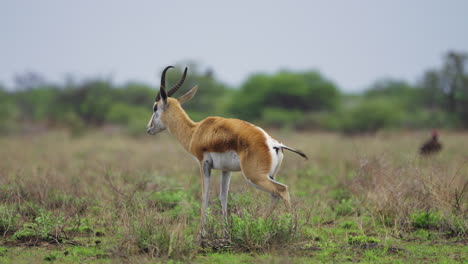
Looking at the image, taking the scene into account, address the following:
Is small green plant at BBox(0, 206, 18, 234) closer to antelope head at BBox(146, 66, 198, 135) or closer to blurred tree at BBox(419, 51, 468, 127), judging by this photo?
antelope head at BBox(146, 66, 198, 135)

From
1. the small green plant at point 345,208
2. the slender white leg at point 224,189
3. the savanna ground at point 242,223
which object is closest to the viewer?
the savanna ground at point 242,223

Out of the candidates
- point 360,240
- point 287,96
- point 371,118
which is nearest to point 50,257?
point 360,240

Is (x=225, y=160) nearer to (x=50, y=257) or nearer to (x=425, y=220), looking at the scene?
(x=50, y=257)

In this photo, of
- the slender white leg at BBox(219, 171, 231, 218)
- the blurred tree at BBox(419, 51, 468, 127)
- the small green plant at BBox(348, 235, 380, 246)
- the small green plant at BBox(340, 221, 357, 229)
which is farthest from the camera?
the blurred tree at BBox(419, 51, 468, 127)

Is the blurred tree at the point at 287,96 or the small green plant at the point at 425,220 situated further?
the blurred tree at the point at 287,96

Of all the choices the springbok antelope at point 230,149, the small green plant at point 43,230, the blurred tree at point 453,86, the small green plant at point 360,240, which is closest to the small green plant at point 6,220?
the small green plant at point 43,230

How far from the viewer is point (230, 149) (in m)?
6.09

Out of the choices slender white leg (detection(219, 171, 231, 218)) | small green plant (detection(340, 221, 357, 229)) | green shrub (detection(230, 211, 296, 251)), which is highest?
slender white leg (detection(219, 171, 231, 218))

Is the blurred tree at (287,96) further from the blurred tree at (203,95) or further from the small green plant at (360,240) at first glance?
the small green plant at (360,240)

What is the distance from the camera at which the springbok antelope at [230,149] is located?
566 centimetres

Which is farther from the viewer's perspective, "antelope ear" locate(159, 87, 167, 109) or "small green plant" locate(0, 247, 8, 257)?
"antelope ear" locate(159, 87, 167, 109)

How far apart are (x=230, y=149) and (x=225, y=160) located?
0.21 m

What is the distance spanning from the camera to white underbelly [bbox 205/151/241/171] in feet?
19.9

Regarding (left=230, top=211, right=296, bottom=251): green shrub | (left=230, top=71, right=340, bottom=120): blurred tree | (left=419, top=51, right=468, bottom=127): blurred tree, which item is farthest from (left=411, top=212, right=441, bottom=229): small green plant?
(left=230, top=71, right=340, bottom=120): blurred tree
